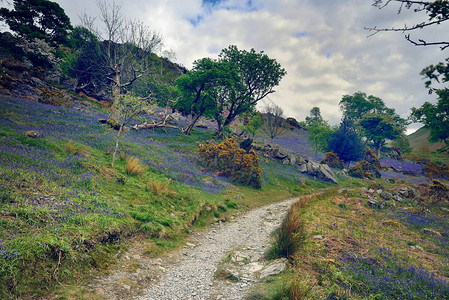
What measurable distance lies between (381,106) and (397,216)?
81807 millimetres

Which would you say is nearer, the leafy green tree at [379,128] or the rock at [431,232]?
the rock at [431,232]

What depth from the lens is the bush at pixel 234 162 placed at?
2145 cm

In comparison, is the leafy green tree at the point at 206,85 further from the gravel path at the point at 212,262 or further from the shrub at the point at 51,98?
the gravel path at the point at 212,262

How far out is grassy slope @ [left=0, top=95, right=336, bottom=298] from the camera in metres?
4.38

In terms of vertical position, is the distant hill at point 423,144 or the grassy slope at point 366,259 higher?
the distant hill at point 423,144

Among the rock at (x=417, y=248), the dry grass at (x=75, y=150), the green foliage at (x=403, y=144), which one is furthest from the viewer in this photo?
the green foliage at (x=403, y=144)

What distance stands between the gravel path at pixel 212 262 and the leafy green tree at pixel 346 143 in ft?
121

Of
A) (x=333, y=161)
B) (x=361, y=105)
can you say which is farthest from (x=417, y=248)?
(x=361, y=105)

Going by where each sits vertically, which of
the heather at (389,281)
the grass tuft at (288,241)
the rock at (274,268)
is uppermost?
the heather at (389,281)

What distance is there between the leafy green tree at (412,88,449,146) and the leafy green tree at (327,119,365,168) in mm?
17779

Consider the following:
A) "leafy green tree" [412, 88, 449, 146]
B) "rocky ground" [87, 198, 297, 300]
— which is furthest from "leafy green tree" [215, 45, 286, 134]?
"rocky ground" [87, 198, 297, 300]

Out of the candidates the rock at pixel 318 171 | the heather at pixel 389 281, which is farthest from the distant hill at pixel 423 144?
the heather at pixel 389 281

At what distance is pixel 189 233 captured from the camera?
9.59 metres

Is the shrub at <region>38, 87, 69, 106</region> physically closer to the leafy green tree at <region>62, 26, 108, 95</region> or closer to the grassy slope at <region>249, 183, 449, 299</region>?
the leafy green tree at <region>62, 26, 108, 95</region>
